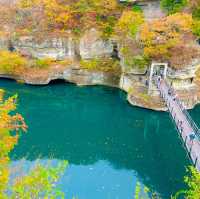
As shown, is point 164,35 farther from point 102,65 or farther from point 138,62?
point 102,65

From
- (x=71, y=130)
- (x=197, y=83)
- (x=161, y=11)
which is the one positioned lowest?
(x=71, y=130)

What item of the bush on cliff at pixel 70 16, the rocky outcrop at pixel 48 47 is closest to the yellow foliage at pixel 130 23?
the bush on cliff at pixel 70 16

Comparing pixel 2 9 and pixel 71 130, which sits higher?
pixel 2 9

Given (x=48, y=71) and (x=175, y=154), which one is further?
(x=48, y=71)

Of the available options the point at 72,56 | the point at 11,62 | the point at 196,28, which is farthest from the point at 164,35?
the point at 11,62

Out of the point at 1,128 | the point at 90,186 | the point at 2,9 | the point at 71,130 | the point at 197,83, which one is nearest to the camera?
the point at 1,128

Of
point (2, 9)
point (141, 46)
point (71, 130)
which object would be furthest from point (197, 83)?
point (2, 9)

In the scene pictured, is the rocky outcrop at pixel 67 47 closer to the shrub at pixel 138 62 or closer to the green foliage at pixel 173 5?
the shrub at pixel 138 62

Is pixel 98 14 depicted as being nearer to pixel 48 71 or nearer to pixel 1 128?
pixel 48 71
